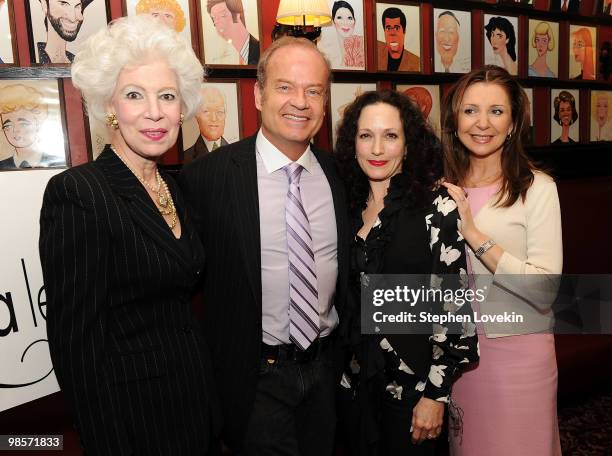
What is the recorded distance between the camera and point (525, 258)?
2123mm

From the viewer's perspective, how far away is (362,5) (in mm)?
3918

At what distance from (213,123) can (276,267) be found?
1821 mm

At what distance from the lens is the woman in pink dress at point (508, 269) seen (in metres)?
2.05

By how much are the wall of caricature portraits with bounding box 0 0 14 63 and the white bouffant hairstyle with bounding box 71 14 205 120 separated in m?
1.61

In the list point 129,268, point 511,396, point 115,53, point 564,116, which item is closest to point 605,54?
point 564,116

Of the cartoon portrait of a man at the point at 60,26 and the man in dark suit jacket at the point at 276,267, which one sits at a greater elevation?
the cartoon portrait of a man at the point at 60,26

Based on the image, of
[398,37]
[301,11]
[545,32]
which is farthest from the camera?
[545,32]

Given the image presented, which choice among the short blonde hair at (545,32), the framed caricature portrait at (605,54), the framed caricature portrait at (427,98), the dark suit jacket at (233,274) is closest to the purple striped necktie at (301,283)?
the dark suit jacket at (233,274)

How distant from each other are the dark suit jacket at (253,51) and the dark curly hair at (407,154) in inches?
63.1

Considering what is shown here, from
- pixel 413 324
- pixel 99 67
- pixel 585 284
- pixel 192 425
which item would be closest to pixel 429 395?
pixel 413 324

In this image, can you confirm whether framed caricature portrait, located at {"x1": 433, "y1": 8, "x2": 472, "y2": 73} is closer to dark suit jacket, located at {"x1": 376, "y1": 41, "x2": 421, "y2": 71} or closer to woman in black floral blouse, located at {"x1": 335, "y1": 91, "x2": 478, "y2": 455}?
dark suit jacket, located at {"x1": 376, "y1": 41, "x2": 421, "y2": 71}

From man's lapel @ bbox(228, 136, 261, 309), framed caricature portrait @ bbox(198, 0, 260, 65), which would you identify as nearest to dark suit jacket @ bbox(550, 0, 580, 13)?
framed caricature portrait @ bbox(198, 0, 260, 65)

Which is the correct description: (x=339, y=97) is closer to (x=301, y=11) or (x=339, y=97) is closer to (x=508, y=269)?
(x=301, y=11)

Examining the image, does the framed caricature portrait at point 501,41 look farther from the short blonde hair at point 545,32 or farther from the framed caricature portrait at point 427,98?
the framed caricature portrait at point 427,98
